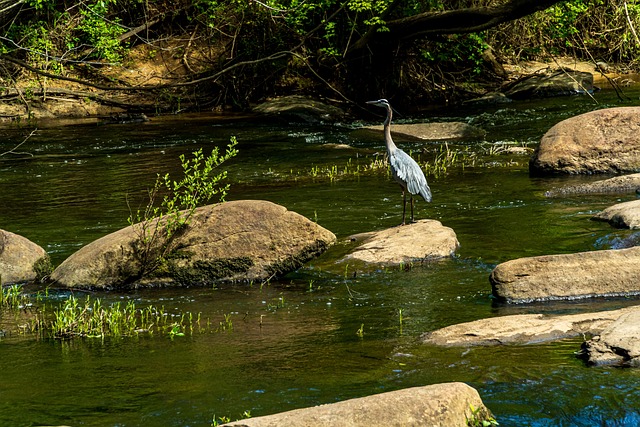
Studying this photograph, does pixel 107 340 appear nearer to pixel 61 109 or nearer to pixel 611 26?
pixel 61 109

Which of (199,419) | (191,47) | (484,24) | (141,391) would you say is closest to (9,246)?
(141,391)

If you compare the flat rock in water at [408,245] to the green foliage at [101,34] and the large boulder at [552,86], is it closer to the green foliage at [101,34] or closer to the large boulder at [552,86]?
A: the green foliage at [101,34]

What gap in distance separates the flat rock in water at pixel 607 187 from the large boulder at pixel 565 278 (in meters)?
4.40

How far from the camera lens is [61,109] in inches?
923

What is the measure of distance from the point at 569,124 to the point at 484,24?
234 inches

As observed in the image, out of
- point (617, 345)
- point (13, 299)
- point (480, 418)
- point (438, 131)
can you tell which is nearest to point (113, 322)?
point (13, 299)

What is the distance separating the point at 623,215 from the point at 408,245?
2.34 metres

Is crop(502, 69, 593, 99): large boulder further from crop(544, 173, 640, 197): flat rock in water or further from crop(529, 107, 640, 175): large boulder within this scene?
crop(544, 173, 640, 197): flat rock in water

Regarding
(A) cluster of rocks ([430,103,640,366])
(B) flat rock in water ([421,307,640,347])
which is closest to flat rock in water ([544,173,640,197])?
(A) cluster of rocks ([430,103,640,366])

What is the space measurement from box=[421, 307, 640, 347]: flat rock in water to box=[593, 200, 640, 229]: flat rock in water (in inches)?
122

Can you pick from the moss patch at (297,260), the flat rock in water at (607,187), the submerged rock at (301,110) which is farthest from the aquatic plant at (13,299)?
the submerged rock at (301,110)

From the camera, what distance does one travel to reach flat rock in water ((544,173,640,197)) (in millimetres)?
12117

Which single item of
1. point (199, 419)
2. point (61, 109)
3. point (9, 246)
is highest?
point (61, 109)

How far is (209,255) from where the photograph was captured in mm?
9031
